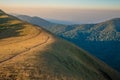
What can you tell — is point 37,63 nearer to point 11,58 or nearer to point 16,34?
point 11,58

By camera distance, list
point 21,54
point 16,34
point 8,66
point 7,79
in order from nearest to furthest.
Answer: point 7,79
point 8,66
point 21,54
point 16,34

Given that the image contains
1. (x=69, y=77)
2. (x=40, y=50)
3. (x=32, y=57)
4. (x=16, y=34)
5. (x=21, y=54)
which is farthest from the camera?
(x=16, y=34)

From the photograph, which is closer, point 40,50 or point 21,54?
point 21,54

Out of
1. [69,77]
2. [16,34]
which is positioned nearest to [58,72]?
[69,77]

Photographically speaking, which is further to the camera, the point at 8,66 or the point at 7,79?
the point at 8,66

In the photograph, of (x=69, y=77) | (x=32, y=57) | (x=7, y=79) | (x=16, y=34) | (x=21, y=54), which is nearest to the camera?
(x=7, y=79)

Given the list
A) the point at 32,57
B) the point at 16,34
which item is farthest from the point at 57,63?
the point at 16,34

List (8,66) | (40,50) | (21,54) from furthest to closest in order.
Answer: (40,50) → (21,54) → (8,66)

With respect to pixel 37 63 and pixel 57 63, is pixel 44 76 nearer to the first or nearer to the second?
pixel 37 63

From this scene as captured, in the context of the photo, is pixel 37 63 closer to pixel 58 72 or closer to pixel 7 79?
pixel 58 72
